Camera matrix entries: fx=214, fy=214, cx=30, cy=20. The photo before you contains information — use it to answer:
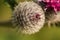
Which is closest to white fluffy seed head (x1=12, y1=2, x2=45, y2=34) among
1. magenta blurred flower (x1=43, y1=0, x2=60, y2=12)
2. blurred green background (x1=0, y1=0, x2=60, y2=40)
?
magenta blurred flower (x1=43, y1=0, x2=60, y2=12)

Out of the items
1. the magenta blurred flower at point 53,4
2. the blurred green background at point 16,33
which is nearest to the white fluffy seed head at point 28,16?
the magenta blurred flower at point 53,4

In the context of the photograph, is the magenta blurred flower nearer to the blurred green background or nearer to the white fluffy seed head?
the white fluffy seed head

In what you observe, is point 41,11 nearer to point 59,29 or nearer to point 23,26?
point 23,26

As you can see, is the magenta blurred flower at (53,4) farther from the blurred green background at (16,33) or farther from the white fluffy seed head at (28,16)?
the blurred green background at (16,33)

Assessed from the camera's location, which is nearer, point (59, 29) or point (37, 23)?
point (37, 23)

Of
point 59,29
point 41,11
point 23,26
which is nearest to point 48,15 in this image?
point 41,11

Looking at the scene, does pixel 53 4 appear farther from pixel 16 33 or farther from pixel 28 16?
pixel 16 33

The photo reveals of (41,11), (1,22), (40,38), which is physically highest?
(41,11)

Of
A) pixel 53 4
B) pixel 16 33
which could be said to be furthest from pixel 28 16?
pixel 16 33

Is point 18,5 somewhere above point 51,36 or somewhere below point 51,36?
above
